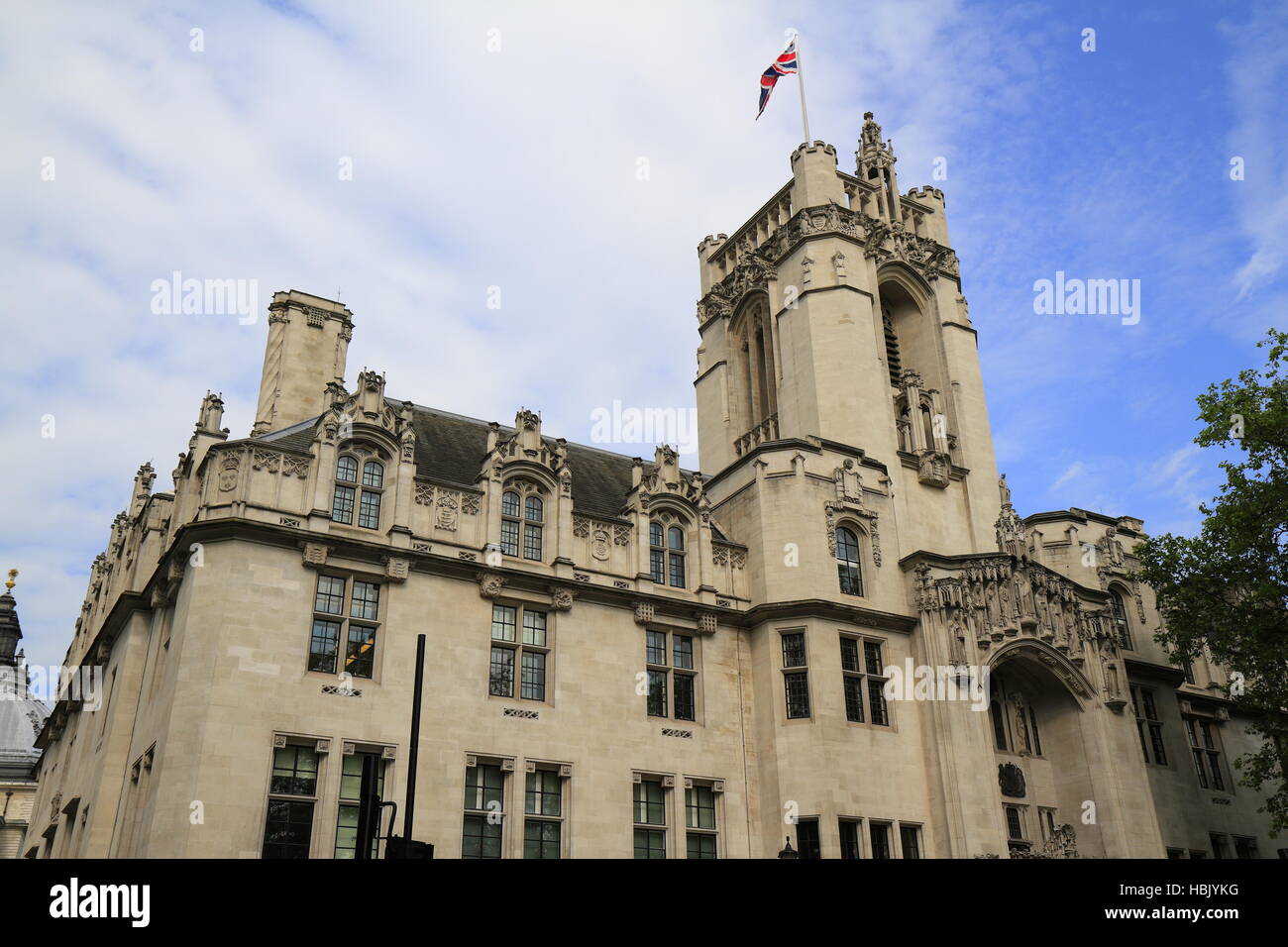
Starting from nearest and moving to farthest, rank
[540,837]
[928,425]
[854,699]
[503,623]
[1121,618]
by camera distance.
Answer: [540,837], [503,623], [854,699], [1121,618], [928,425]

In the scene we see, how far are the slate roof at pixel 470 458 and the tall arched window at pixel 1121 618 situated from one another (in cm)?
1905

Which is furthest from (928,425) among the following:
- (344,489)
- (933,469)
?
(344,489)

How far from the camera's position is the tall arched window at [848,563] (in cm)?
3460

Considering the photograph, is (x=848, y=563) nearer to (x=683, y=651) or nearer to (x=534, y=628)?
(x=683, y=651)

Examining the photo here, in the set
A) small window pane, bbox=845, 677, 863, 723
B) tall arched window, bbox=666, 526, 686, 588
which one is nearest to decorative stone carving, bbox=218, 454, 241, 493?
tall arched window, bbox=666, 526, 686, 588

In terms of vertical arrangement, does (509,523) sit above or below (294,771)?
above

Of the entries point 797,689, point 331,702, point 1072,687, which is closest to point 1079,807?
point 1072,687

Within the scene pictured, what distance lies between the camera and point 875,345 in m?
42.8

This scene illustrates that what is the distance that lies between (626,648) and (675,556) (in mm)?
3983

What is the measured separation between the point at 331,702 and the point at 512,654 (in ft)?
17.0

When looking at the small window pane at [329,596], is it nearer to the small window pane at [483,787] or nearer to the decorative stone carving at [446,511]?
the decorative stone carving at [446,511]

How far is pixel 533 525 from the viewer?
31.7 metres
